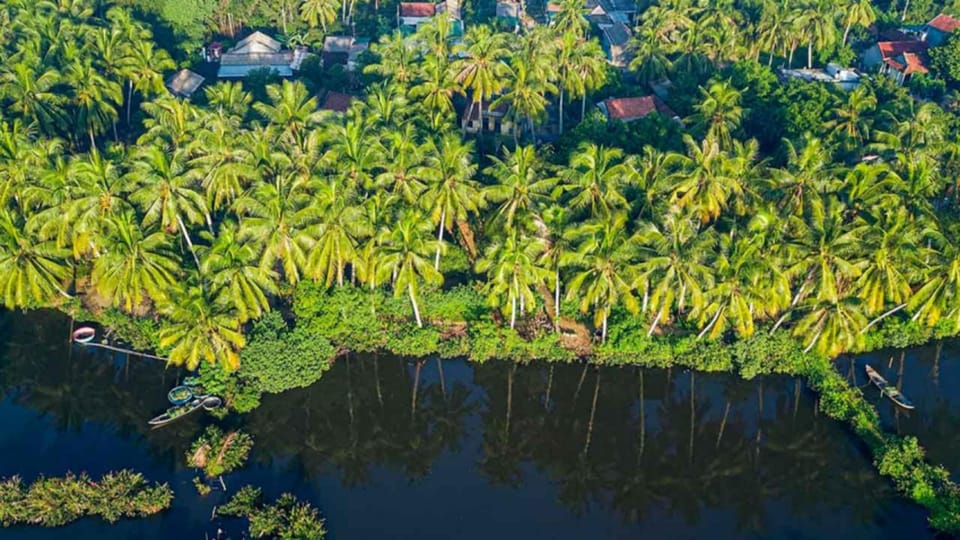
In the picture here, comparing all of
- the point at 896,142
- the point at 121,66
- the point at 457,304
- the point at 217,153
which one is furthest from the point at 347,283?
the point at 896,142

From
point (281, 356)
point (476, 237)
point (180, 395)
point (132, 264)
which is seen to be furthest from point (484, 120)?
point (180, 395)

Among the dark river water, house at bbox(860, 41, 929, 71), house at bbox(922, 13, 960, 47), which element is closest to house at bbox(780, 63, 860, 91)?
house at bbox(860, 41, 929, 71)

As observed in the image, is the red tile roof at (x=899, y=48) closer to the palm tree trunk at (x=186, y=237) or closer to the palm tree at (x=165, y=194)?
the palm tree at (x=165, y=194)

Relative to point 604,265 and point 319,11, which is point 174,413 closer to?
point 604,265

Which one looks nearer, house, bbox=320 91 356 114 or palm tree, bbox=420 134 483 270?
palm tree, bbox=420 134 483 270

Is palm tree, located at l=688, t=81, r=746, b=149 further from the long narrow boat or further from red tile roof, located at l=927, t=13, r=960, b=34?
red tile roof, located at l=927, t=13, r=960, b=34

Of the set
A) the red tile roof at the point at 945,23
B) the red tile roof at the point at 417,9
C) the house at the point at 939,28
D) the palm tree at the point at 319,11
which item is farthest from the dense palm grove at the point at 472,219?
the red tile roof at the point at 417,9
